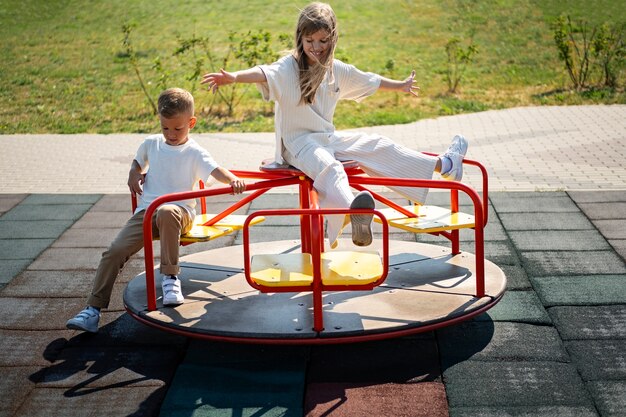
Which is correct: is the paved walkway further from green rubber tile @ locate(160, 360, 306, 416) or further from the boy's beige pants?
the boy's beige pants

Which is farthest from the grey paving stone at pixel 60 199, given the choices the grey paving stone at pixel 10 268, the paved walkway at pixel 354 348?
the grey paving stone at pixel 10 268

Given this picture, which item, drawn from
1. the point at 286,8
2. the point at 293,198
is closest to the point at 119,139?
the point at 293,198

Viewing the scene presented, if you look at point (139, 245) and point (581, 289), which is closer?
point (139, 245)

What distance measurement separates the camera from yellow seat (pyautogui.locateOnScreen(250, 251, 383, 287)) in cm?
396

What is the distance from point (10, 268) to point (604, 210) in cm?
411

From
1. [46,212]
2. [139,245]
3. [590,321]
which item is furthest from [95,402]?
[46,212]

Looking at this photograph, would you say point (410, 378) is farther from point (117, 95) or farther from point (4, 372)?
point (117, 95)

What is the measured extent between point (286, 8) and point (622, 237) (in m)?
12.7

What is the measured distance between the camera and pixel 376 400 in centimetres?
369

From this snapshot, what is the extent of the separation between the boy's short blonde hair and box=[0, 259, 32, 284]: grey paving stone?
1676mm

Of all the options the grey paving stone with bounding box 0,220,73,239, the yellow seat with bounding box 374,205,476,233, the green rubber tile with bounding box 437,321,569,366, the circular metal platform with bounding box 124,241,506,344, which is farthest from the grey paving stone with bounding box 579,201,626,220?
the grey paving stone with bounding box 0,220,73,239

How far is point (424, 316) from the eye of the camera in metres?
4.16

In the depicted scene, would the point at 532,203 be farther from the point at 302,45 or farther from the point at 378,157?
the point at 302,45

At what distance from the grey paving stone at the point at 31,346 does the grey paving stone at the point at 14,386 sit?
42 mm
